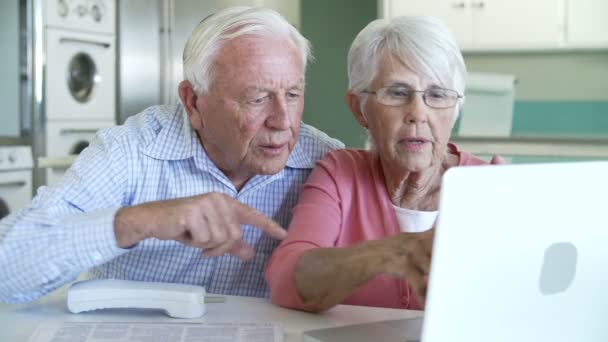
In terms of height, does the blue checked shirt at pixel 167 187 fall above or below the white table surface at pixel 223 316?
above

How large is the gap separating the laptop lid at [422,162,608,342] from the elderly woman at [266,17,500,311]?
529 millimetres

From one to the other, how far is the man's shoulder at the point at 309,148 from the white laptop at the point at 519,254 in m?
0.86

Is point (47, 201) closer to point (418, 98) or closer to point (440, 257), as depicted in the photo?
point (418, 98)

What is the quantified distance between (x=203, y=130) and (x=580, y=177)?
0.94 metres

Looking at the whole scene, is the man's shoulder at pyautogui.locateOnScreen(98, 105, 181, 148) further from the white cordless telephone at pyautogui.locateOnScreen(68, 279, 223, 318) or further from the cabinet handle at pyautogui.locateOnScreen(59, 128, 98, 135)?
the cabinet handle at pyautogui.locateOnScreen(59, 128, 98, 135)

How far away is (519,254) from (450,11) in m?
3.40

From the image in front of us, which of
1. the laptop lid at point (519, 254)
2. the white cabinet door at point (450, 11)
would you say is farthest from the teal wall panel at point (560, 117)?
the laptop lid at point (519, 254)

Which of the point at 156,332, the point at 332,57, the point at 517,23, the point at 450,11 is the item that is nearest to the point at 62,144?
the point at 332,57

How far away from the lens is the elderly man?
4.15 ft

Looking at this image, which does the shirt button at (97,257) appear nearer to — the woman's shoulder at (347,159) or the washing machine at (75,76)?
the woman's shoulder at (347,159)

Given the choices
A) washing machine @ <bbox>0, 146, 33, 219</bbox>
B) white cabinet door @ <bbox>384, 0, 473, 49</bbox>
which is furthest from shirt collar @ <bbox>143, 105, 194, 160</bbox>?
white cabinet door @ <bbox>384, 0, 473, 49</bbox>

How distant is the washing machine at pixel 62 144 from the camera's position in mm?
3709

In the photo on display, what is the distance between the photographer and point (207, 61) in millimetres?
1532

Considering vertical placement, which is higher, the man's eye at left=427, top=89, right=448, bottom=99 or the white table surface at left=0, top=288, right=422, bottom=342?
the man's eye at left=427, top=89, right=448, bottom=99
